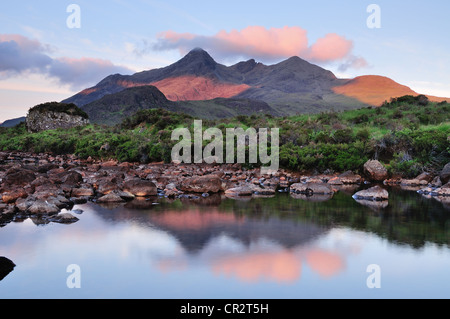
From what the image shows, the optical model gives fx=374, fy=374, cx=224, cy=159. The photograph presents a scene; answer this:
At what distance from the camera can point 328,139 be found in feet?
92.5

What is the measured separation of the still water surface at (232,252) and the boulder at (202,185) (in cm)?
300

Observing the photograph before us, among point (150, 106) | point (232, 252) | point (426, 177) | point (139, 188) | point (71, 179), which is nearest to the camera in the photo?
point (232, 252)

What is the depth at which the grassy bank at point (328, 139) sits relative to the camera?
960 inches

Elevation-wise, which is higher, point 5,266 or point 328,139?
point 328,139

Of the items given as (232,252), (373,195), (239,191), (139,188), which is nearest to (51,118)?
(139,188)

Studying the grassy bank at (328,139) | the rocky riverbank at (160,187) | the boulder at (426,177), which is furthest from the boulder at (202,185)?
the boulder at (426,177)

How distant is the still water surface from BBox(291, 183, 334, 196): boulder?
348 centimetres

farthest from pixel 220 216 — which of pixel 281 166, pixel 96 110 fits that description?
pixel 96 110

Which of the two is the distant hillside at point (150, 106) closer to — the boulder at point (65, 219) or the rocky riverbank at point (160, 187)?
the rocky riverbank at point (160, 187)

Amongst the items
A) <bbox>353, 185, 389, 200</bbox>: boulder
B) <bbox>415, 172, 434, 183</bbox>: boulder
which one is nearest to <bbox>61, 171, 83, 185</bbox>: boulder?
<bbox>353, 185, 389, 200</bbox>: boulder

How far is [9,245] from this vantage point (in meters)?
10.1

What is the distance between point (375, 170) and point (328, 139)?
5.47 meters

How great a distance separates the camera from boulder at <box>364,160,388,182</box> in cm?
2347

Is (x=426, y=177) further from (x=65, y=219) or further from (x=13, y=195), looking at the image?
(x=13, y=195)
